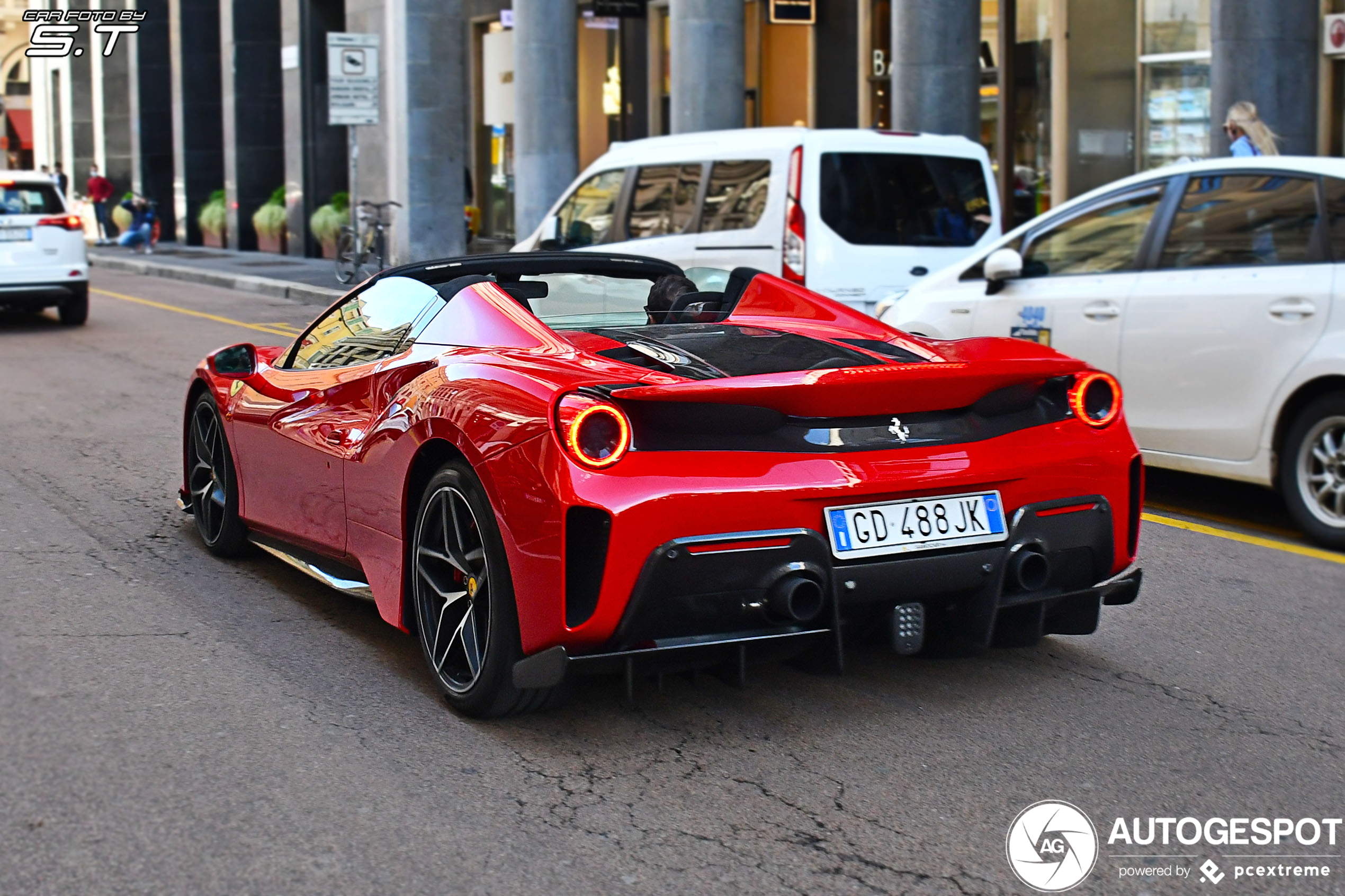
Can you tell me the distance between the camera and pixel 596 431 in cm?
396

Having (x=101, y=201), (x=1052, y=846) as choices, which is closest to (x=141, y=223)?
(x=101, y=201)

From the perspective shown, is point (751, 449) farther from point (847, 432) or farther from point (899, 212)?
point (899, 212)

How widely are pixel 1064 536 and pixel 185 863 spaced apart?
2399 mm

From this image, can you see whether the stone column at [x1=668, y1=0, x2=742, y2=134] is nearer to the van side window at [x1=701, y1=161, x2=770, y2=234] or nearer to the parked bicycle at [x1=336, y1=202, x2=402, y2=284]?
the parked bicycle at [x1=336, y1=202, x2=402, y2=284]

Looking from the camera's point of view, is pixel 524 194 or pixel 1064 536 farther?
pixel 524 194

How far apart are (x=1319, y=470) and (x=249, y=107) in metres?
29.7

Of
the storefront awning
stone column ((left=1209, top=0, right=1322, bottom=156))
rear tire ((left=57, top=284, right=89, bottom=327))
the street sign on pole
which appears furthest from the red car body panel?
the storefront awning

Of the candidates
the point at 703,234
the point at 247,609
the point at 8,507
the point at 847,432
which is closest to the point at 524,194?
the point at 703,234

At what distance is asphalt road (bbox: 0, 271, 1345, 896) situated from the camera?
3.45 m

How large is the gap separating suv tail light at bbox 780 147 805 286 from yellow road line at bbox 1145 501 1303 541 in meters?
3.84

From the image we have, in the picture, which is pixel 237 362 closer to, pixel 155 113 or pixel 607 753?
pixel 607 753

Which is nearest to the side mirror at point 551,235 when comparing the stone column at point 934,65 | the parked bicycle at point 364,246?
the stone column at point 934,65

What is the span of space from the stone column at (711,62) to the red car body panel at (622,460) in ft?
49.1

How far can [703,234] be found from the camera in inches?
467
